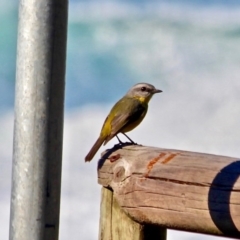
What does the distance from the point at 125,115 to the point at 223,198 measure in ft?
14.2

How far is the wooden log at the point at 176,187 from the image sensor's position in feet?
7.21

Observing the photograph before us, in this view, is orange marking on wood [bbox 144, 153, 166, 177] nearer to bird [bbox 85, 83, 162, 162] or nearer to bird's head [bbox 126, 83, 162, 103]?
bird [bbox 85, 83, 162, 162]

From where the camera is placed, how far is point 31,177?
1858mm

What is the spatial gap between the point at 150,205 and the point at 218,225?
34 cm

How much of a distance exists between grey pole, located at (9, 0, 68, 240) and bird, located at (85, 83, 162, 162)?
12.4 ft

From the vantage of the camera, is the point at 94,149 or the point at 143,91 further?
the point at 143,91

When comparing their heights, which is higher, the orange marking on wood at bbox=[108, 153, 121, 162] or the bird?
the bird

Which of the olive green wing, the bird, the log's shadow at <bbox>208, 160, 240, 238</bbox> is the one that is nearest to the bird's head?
the bird

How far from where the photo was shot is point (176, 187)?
2.38 metres

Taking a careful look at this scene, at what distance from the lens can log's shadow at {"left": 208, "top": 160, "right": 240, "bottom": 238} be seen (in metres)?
2.16

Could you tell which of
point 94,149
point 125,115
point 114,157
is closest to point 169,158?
point 114,157

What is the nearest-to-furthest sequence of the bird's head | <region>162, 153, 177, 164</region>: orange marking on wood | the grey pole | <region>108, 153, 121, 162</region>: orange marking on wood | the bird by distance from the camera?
the grey pole, <region>162, 153, 177, 164</region>: orange marking on wood, <region>108, 153, 121, 162</region>: orange marking on wood, the bird, the bird's head

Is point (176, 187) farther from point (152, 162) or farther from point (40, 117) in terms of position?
point (40, 117)

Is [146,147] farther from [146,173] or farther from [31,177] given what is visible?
[31,177]
